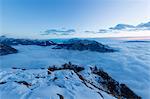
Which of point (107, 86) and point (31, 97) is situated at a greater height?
point (31, 97)

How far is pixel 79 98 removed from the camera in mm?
29531

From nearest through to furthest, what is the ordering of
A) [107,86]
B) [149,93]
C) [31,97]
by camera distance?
[31,97], [107,86], [149,93]

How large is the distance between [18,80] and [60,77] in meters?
6.74

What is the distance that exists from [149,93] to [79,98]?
62.8 meters

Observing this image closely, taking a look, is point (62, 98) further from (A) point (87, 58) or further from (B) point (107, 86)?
(A) point (87, 58)

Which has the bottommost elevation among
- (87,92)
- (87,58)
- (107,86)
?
(87,58)

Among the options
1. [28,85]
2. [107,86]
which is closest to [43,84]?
[28,85]

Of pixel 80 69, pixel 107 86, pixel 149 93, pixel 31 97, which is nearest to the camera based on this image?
pixel 31 97

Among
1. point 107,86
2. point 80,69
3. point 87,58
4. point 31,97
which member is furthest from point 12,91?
point 87,58

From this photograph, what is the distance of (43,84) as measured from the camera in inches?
1329

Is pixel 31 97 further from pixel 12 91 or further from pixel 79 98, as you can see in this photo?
pixel 79 98

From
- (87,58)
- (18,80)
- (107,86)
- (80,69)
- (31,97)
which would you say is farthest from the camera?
(87,58)

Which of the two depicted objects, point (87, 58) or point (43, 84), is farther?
point (87, 58)

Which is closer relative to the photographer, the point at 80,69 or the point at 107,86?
the point at 107,86
